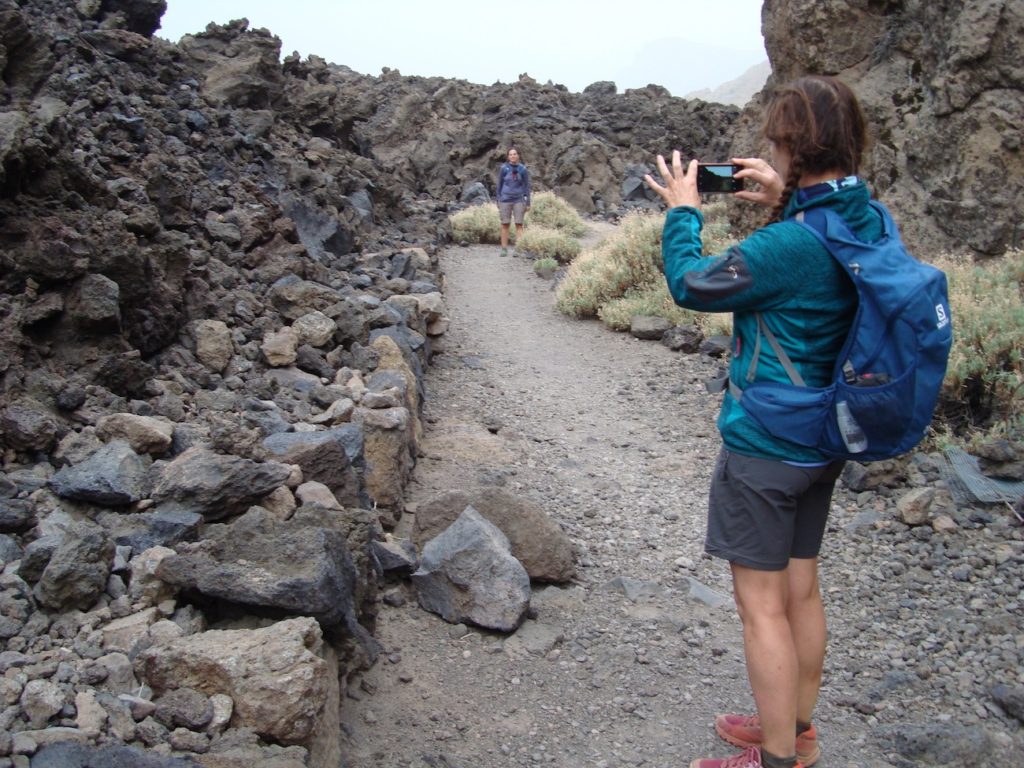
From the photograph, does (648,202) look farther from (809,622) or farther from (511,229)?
(809,622)

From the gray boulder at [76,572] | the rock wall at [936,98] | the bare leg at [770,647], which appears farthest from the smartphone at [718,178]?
the rock wall at [936,98]

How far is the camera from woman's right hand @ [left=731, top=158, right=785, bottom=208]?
8.56 ft

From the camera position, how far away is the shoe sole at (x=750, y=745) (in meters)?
3.06

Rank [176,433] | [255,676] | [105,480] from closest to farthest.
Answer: [255,676] → [105,480] → [176,433]

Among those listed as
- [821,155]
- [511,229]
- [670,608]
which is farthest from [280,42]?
[821,155]

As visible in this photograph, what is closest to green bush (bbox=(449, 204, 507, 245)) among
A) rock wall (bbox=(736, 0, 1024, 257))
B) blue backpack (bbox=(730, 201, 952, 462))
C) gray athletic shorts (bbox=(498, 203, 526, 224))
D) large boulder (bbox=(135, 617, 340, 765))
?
gray athletic shorts (bbox=(498, 203, 526, 224))

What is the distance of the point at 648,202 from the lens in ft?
83.6

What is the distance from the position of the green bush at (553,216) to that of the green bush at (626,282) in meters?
7.29

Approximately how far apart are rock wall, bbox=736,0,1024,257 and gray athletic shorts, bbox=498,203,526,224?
771cm

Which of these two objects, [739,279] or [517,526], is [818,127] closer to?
[739,279]

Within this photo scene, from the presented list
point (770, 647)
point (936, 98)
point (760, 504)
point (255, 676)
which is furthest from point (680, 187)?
point (936, 98)

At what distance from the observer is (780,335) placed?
2.41 metres

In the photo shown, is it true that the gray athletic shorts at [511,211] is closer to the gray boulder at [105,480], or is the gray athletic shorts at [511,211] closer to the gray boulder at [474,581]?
the gray boulder at [474,581]

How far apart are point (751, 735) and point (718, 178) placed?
1.89 metres
